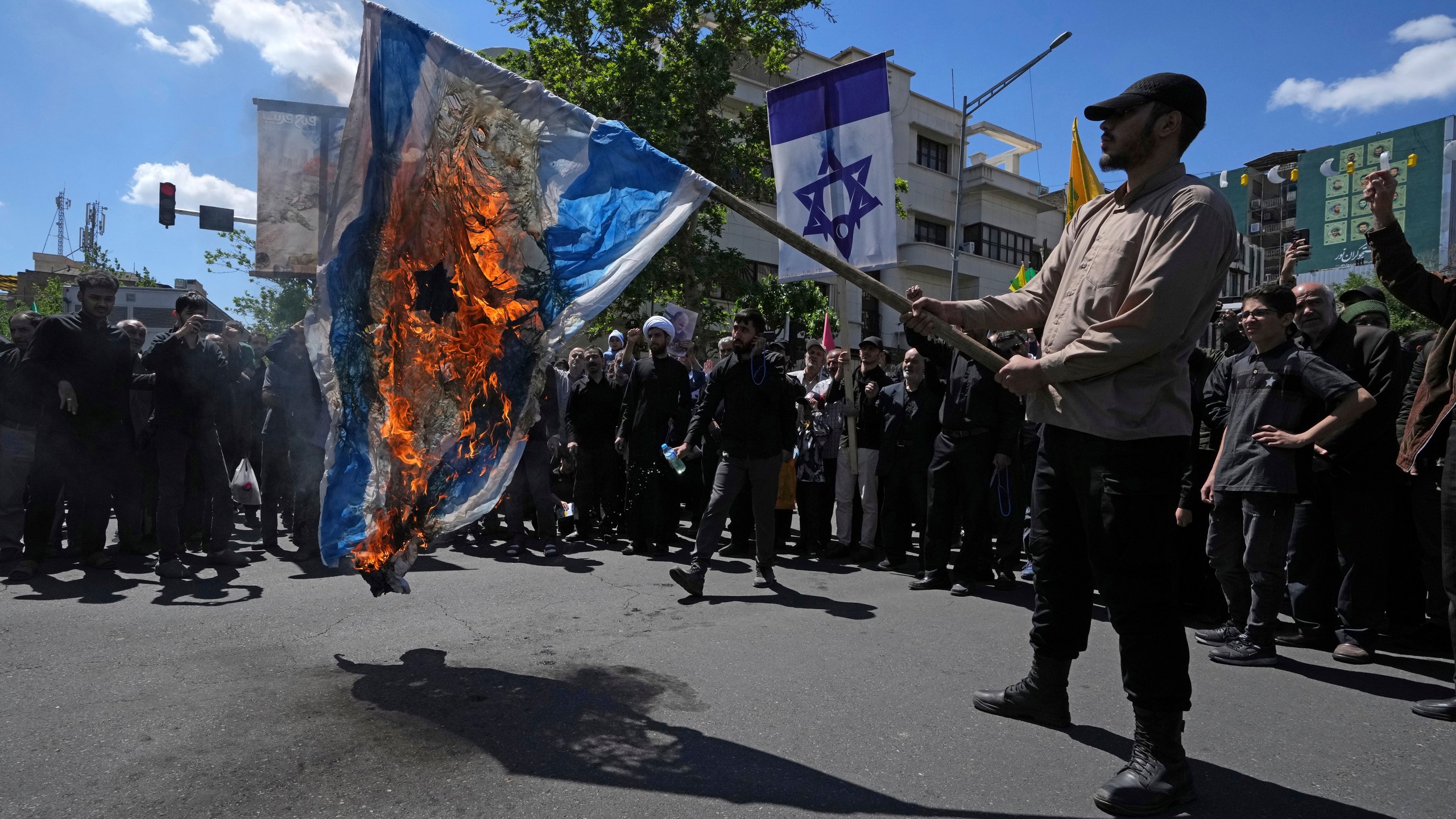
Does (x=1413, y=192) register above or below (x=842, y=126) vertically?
above

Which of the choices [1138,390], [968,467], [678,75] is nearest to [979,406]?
[968,467]

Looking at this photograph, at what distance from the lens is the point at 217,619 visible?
531cm

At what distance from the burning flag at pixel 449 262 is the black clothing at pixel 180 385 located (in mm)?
3476

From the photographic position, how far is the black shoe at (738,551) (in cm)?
861

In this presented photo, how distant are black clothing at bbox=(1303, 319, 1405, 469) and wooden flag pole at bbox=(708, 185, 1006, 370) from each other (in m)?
3.00

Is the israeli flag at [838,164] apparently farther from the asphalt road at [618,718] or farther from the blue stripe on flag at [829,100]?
the asphalt road at [618,718]

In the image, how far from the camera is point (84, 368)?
6719 millimetres

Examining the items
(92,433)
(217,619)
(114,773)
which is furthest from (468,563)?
(114,773)

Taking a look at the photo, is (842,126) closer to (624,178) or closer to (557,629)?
(624,178)

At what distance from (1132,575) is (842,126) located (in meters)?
5.96

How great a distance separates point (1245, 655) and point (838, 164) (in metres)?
5.23

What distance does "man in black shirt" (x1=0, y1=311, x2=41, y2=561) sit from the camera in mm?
7012

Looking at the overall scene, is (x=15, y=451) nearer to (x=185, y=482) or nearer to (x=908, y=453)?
(x=185, y=482)

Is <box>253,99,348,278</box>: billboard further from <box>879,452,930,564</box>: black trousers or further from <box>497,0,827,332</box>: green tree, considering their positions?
<box>497,0,827,332</box>: green tree
